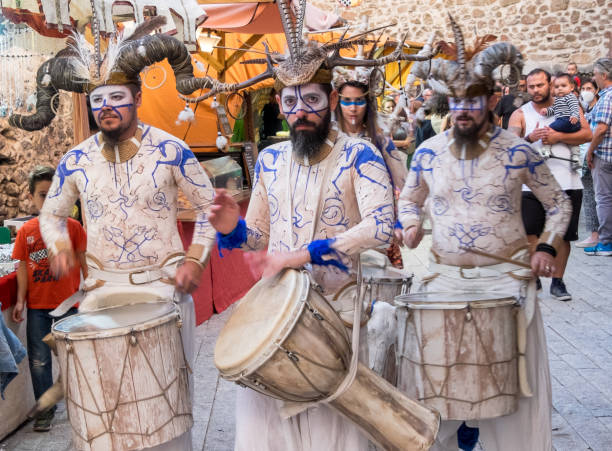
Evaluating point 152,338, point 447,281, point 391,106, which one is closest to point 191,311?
point 152,338

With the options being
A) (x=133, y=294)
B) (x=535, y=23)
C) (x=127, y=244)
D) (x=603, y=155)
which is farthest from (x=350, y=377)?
(x=535, y=23)

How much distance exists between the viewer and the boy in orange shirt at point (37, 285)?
447 centimetres

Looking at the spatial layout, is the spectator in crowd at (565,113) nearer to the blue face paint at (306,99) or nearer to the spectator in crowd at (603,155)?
the spectator in crowd at (603,155)

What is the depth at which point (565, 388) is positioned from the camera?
4918mm

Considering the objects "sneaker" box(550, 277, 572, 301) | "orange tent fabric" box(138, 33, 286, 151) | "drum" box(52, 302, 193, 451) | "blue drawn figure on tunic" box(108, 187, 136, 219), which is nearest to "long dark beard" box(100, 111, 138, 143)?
"blue drawn figure on tunic" box(108, 187, 136, 219)

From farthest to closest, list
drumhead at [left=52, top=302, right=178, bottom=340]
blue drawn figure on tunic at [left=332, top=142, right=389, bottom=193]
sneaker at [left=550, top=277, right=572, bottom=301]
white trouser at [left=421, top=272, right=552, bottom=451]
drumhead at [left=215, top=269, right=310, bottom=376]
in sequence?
sneaker at [left=550, top=277, right=572, bottom=301]
white trouser at [left=421, top=272, right=552, bottom=451]
blue drawn figure on tunic at [left=332, top=142, right=389, bottom=193]
drumhead at [left=52, top=302, right=178, bottom=340]
drumhead at [left=215, top=269, right=310, bottom=376]

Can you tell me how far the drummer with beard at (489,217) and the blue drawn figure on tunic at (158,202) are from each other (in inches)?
49.9

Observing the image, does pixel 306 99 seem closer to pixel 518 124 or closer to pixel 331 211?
pixel 331 211

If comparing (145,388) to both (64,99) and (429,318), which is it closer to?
(429,318)

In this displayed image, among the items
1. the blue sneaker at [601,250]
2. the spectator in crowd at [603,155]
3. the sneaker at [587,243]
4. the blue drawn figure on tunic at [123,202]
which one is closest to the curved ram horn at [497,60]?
the blue drawn figure on tunic at [123,202]

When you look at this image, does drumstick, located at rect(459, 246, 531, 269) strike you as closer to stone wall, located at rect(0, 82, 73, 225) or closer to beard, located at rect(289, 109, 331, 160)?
beard, located at rect(289, 109, 331, 160)

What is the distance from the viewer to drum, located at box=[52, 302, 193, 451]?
2.90 m

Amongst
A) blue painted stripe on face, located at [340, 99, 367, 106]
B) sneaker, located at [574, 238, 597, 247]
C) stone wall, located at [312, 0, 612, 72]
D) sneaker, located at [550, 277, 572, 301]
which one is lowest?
sneaker, located at [574, 238, 597, 247]

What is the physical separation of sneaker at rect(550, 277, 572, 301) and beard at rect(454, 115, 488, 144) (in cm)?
419
